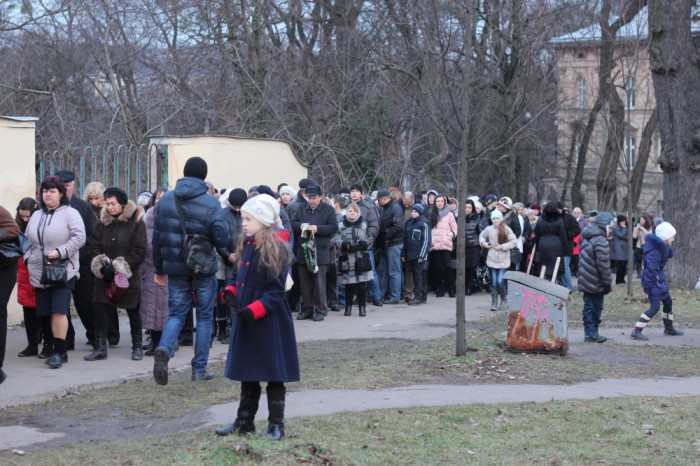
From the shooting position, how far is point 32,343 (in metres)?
11.4

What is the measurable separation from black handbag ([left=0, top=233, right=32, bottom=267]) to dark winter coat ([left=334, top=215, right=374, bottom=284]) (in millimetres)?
7323

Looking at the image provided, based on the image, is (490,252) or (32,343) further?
(490,252)

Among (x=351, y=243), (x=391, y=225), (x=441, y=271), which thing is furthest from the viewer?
(x=441, y=271)

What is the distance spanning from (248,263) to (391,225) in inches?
416

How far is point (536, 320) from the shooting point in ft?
38.6

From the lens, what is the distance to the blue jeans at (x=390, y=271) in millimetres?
17906

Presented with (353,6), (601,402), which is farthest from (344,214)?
(353,6)

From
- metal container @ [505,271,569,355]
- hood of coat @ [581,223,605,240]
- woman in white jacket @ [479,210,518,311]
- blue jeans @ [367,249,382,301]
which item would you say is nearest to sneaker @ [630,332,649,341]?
hood of coat @ [581,223,605,240]

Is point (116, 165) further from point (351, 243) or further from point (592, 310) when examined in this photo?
point (592, 310)

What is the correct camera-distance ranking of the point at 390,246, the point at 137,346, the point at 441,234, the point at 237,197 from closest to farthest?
the point at 137,346 < the point at 237,197 < the point at 390,246 < the point at 441,234

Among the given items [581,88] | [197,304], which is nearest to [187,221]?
[197,304]

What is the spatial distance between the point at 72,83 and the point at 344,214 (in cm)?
1409

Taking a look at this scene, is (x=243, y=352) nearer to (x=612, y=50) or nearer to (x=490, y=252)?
(x=490, y=252)

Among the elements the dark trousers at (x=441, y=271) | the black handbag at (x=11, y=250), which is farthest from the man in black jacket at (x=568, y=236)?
the black handbag at (x=11, y=250)
